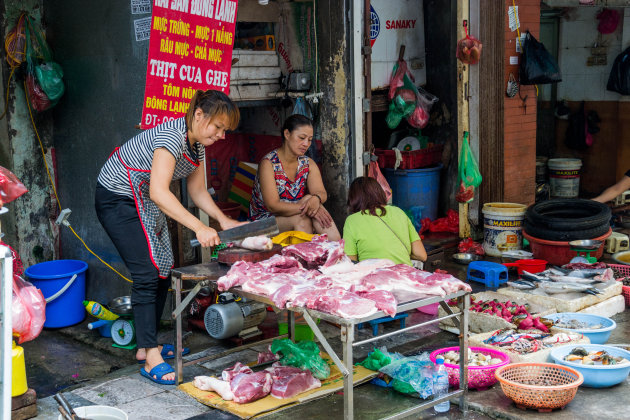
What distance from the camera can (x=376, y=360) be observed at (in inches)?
218

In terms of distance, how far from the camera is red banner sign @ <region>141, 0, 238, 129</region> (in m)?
6.28

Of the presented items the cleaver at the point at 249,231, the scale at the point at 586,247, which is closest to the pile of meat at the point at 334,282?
the cleaver at the point at 249,231

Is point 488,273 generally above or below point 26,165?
below

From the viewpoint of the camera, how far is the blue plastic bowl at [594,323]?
5.90m

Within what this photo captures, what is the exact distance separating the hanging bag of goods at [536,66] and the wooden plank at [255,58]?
3346 millimetres

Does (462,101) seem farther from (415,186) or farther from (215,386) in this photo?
(215,386)

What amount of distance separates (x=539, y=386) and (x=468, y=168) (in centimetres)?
455

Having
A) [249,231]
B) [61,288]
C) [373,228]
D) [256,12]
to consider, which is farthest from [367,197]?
[61,288]

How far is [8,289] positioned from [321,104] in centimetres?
495

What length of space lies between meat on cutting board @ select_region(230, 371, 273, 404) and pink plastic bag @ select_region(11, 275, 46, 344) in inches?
52.8

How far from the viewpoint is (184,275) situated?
504 cm

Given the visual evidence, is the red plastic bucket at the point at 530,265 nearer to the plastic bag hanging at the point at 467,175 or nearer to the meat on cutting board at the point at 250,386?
the plastic bag hanging at the point at 467,175

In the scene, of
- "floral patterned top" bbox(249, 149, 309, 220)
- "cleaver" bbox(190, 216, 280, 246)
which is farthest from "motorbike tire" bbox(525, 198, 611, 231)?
"cleaver" bbox(190, 216, 280, 246)


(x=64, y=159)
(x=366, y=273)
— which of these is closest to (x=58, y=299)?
(x=64, y=159)
